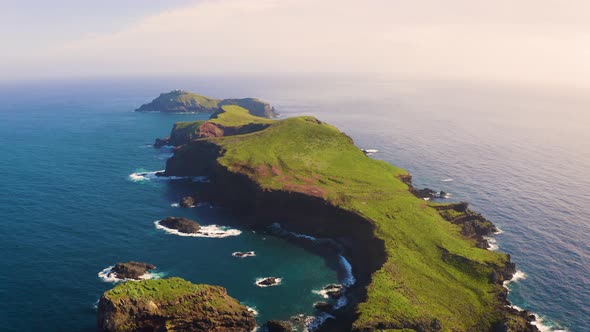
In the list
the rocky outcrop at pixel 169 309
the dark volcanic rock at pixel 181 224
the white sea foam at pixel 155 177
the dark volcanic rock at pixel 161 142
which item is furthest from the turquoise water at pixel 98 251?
the dark volcanic rock at pixel 161 142

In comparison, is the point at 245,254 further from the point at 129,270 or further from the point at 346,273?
the point at 129,270

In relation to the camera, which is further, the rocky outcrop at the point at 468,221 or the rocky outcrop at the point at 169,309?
the rocky outcrop at the point at 468,221

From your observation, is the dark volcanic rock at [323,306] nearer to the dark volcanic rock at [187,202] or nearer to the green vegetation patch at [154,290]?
the green vegetation patch at [154,290]

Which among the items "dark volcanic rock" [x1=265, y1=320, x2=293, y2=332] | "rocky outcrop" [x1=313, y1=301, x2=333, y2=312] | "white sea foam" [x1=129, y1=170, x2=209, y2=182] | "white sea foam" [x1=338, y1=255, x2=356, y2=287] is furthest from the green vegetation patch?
"white sea foam" [x1=129, y1=170, x2=209, y2=182]

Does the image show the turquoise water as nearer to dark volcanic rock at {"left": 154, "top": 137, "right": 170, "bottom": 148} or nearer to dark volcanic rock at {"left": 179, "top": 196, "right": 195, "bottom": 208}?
dark volcanic rock at {"left": 179, "top": 196, "right": 195, "bottom": 208}

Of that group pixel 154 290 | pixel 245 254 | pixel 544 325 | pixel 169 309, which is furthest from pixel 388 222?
pixel 154 290

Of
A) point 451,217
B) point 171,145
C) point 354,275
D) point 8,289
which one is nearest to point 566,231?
point 451,217
